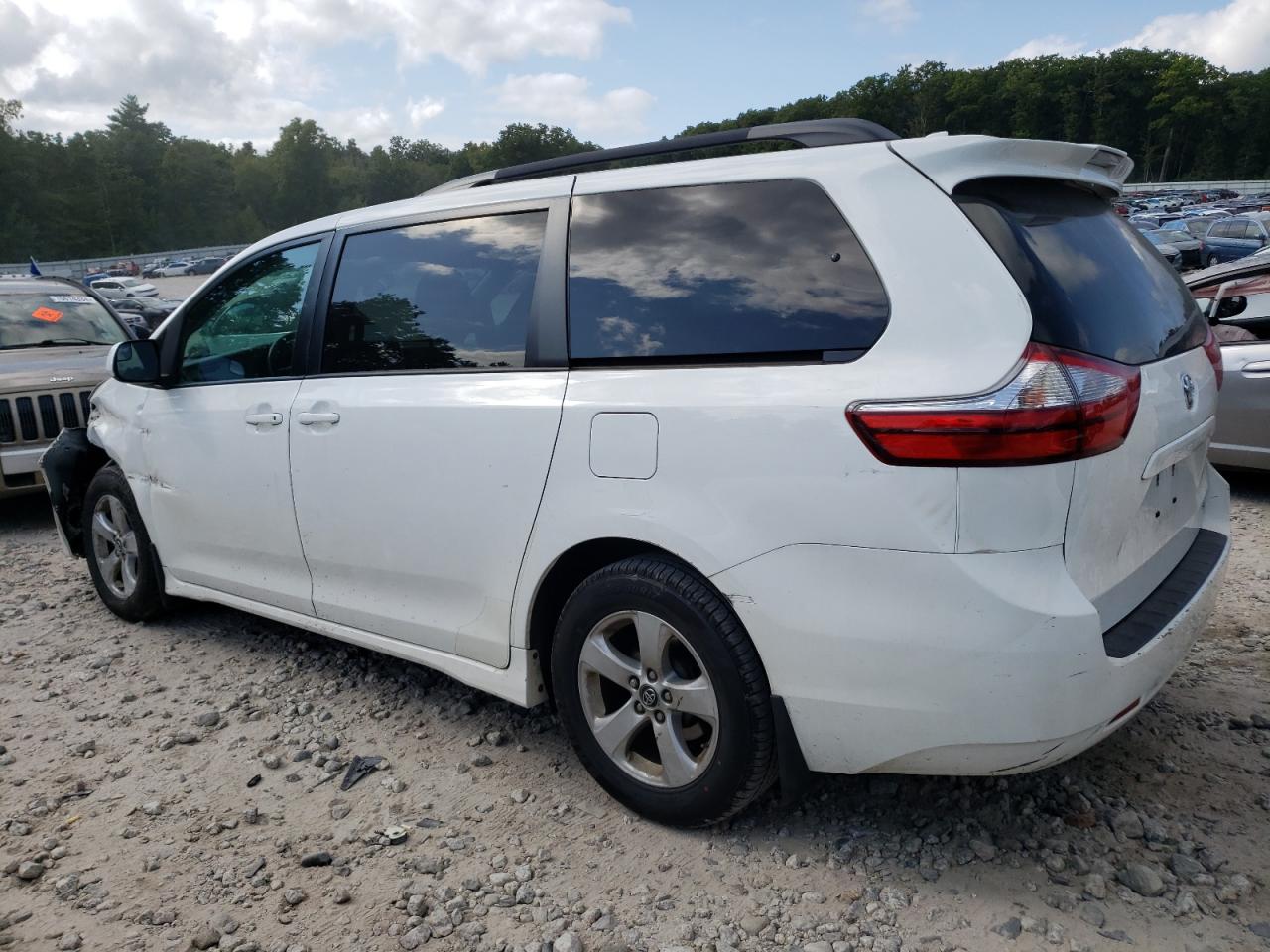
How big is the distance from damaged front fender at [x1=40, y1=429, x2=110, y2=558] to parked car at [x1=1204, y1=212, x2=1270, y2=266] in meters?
23.6

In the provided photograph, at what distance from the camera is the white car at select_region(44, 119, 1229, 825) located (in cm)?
211

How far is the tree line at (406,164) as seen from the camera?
95.2 m

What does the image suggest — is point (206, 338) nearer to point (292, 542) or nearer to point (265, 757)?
point (292, 542)

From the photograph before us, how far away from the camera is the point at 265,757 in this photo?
3.31 meters

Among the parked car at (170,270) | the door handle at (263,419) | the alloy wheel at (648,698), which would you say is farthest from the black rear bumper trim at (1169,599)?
the parked car at (170,270)

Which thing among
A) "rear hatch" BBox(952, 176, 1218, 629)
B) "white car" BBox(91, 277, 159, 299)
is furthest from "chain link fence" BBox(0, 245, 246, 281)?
"rear hatch" BBox(952, 176, 1218, 629)

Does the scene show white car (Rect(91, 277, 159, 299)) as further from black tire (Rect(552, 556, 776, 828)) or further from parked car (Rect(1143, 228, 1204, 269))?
black tire (Rect(552, 556, 776, 828))

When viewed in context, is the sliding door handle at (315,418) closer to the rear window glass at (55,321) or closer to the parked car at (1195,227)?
the rear window glass at (55,321)

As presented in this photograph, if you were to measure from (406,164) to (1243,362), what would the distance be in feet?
496

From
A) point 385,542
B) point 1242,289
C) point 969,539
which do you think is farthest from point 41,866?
point 1242,289

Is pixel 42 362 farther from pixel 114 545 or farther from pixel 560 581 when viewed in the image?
pixel 560 581

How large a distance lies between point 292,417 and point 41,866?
1.57 meters

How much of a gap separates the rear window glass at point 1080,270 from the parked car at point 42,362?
5.39 metres

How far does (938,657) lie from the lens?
6.99ft
